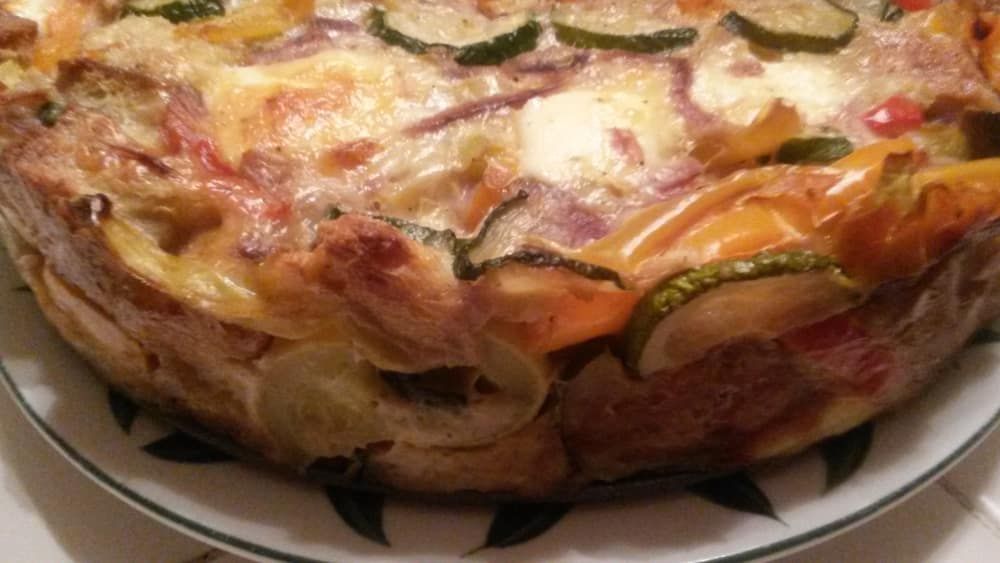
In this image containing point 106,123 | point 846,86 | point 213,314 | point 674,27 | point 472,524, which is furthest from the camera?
point 674,27

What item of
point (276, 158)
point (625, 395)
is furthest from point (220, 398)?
point (625, 395)

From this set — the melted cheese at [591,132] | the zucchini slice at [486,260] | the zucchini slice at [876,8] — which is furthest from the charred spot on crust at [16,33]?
the zucchini slice at [876,8]

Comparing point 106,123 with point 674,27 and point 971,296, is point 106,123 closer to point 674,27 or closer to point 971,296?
point 674,27

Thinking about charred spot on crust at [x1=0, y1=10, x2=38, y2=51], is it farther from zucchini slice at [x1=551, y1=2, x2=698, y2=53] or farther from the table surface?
zucchini slice at [x1=551, y1=2, x2=698, y2=53]

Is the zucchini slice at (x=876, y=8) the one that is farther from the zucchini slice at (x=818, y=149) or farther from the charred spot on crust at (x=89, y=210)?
the charred spot on crust at (x=89, y=210)

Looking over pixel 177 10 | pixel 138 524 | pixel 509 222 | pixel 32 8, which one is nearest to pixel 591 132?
pixel 509 222

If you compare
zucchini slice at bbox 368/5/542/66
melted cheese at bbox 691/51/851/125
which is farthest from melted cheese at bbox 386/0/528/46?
melted cheese at bbox 691/51/851/125
